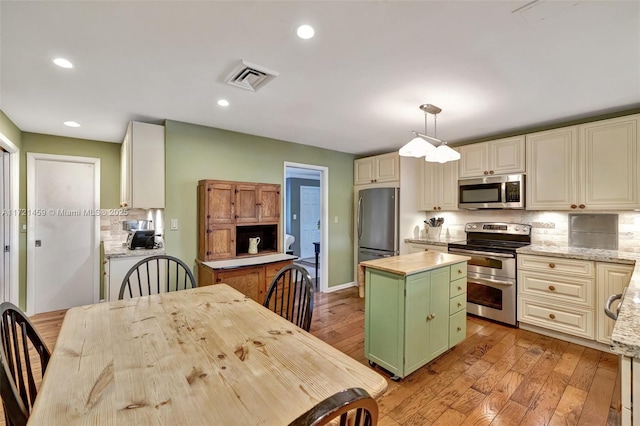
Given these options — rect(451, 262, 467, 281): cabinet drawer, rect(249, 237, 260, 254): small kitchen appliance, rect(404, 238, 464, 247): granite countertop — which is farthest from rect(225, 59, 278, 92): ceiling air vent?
rect(404, 238, 464, 247): granite countertop

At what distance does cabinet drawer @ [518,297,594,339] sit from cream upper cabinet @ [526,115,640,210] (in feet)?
3.48

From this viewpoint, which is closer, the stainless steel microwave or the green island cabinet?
the green island cabinet

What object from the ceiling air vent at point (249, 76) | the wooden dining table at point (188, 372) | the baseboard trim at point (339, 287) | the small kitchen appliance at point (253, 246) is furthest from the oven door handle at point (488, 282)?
the ceiling air vent at point (249, 76)

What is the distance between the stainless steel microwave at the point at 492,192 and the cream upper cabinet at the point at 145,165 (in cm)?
376

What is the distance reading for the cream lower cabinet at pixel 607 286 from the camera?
2564 mm

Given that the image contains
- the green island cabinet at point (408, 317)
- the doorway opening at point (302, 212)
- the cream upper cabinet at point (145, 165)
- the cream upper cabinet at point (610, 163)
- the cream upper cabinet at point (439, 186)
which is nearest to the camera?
the green island cabinet at point (408, 317)

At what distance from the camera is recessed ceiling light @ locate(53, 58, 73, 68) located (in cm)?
188

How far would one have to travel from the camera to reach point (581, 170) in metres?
2.99

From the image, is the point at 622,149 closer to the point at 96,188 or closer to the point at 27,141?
the point at 96,188

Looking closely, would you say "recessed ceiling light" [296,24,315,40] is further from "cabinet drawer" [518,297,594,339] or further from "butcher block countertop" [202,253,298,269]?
"cabinet drawer" [518,297,594,339]

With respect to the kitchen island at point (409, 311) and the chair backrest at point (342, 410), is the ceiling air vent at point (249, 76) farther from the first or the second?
the chair backrest at point (342, 410)

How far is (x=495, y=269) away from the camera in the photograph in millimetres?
3336

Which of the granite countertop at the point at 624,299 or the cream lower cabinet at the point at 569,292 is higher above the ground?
the granite countertop at the point at 624,299

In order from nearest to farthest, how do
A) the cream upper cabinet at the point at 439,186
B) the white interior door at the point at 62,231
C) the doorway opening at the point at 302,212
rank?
the white interior door at the point at 62,231 < the cream upper cabinet at the point at 439,186 < the doorway opening at the point at 302,212
